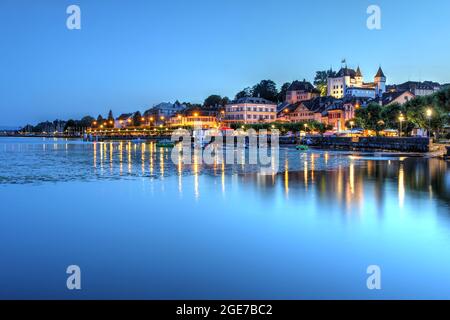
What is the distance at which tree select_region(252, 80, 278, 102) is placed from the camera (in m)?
188

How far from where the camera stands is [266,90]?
188625 millimetres

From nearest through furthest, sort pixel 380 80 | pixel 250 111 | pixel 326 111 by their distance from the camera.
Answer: pixel 326 111, pixel 250 111, pixel 380 80

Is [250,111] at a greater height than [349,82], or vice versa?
[349,82]

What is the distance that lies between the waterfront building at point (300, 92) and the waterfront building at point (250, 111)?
52.0 ft

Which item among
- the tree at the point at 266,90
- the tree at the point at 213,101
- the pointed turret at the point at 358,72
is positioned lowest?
the tree at the point at 213,101

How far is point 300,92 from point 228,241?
163639mm

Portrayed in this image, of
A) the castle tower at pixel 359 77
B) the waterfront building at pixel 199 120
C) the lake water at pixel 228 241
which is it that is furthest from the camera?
the castle tower at pixel 359 77

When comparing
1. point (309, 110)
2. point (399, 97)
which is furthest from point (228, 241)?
point (309, 110)

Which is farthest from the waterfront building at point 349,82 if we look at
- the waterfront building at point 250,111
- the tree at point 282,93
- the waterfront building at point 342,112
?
the waterfront building at point 342,112

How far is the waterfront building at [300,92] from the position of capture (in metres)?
172

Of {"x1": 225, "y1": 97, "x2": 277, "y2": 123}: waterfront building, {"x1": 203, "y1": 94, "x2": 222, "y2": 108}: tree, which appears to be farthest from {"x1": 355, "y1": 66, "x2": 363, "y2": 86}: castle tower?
{"x1": 203, "y1": 94, "x2": 222, "y2": 108}: tree

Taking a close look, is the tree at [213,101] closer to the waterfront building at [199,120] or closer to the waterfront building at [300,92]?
the waterfront building at [199,120]

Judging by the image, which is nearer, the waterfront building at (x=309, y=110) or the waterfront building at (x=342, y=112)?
the waterfront building at (x=342, y=112)

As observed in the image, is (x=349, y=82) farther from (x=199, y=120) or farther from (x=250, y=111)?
(x=199, y=120)
